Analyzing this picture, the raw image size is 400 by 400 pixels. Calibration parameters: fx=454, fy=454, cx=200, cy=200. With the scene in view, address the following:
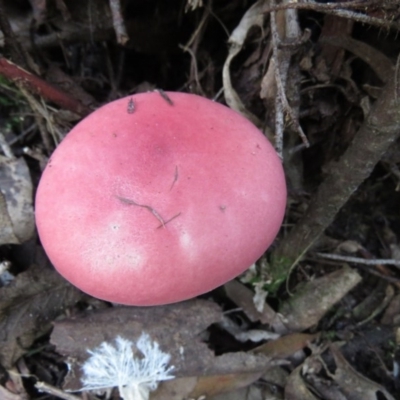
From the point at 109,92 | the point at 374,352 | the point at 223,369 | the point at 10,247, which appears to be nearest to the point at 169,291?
the point at 223,369

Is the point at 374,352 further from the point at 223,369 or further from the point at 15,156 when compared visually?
the point at 15,156

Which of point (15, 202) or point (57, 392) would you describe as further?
point (15, 202)

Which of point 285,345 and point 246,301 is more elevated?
point 246,301

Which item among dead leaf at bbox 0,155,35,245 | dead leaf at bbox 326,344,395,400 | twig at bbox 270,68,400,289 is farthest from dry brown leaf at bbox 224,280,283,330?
dead leaf at bbox 0,155,35,245

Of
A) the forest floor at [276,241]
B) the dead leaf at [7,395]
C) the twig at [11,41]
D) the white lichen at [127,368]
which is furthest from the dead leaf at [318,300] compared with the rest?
the twig at [11,41]

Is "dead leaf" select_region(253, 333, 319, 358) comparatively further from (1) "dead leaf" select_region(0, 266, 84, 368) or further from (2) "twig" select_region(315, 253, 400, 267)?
(1) "dead leaf" select_region(0, 266, 84, 368)

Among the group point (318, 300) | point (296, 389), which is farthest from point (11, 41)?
point (296, 389)

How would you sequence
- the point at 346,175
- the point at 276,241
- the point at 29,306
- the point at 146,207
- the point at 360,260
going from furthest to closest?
the point at 276,241
the point at 360,260
the point at 29,306
the point at 346,175
the point at 146,207

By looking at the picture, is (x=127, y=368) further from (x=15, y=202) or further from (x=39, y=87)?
(x=39, y=87)
